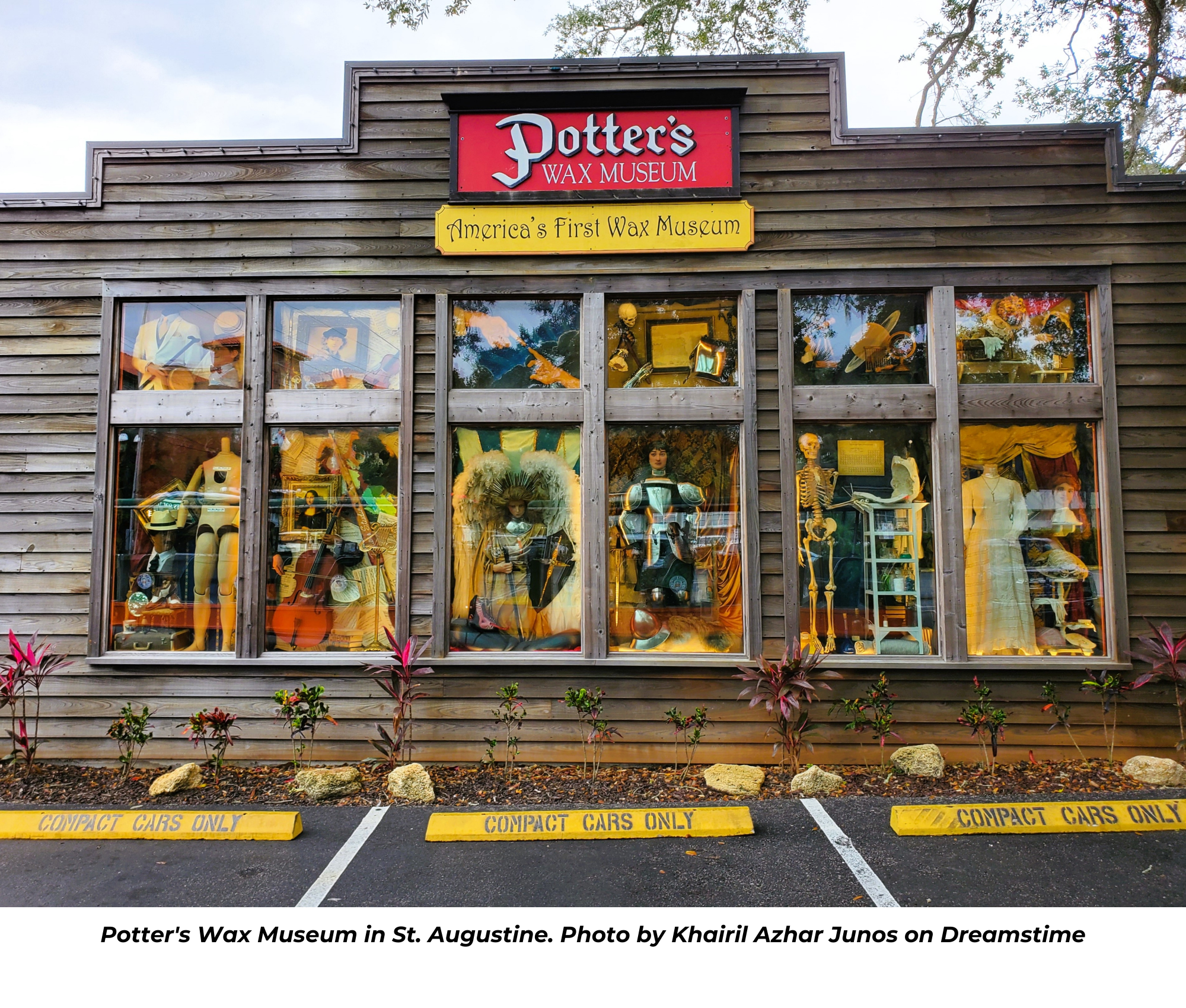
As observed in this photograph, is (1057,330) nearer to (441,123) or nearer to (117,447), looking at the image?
(441,123)

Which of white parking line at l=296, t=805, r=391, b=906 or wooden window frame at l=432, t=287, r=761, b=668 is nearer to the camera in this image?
white parking line at l=296, t=805, r=391, b=906

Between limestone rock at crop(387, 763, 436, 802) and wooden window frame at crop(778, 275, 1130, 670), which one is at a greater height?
wooden window frame at crop(778, 275, 1130, 670)

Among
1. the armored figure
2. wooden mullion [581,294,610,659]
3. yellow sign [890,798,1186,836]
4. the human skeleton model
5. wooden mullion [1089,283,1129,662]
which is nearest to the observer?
yellow sign [890,798,1186,836]

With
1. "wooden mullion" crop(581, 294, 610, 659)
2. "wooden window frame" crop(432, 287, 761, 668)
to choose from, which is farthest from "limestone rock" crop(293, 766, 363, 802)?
"wooden mullion" crop(581, 294, 610, 659)

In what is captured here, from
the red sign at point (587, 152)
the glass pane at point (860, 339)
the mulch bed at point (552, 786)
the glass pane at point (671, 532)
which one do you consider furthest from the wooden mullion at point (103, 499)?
the glass pane at point (860, 339)

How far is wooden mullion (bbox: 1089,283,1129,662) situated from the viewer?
549 centimetres

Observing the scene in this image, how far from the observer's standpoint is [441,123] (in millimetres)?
5949

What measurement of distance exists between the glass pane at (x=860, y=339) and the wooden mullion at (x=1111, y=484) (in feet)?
4.64

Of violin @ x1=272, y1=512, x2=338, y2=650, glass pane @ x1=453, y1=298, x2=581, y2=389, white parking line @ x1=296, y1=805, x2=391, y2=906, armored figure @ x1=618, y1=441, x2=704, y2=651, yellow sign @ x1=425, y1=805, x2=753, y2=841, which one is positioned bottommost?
white parking line @ x1=296, y1=805, x2=391, y2=906

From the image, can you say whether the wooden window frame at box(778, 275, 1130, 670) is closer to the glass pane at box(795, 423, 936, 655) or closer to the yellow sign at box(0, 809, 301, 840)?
the glass pane at box(795, 423, 936, 655)

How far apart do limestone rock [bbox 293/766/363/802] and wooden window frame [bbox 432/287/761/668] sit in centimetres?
106

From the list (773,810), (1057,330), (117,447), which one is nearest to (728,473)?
(773,810)

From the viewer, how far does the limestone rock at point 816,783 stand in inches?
195

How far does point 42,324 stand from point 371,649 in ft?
13.2
